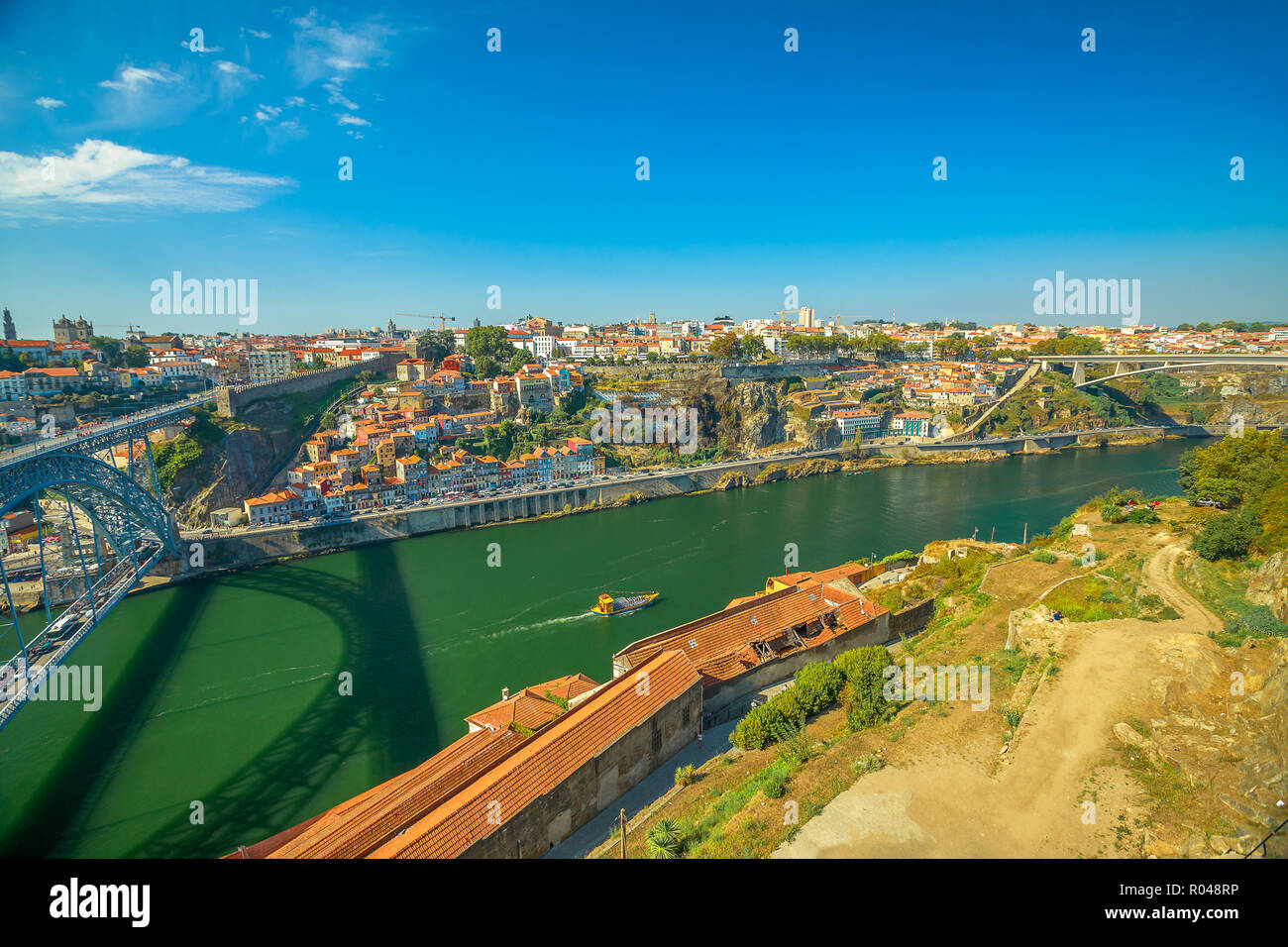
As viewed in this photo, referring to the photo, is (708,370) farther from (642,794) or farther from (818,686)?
(642,794)

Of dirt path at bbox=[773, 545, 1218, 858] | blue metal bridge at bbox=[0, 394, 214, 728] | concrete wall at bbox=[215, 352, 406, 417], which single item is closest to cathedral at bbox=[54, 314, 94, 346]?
concrete wall at bbox=[215, 352, 406, 417]

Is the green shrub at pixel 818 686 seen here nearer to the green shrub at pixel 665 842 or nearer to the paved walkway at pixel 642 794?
the paved walkway at pixel 642 794

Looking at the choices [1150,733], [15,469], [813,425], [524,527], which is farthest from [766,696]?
[813,425]

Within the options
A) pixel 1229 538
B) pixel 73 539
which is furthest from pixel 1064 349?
pixel 73 539

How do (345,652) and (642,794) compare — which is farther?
(345,652)

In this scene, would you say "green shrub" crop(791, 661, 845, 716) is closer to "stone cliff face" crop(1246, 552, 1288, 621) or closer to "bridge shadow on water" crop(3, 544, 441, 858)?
"stone cliff face" crop(1246, 552, 1288, 621)
